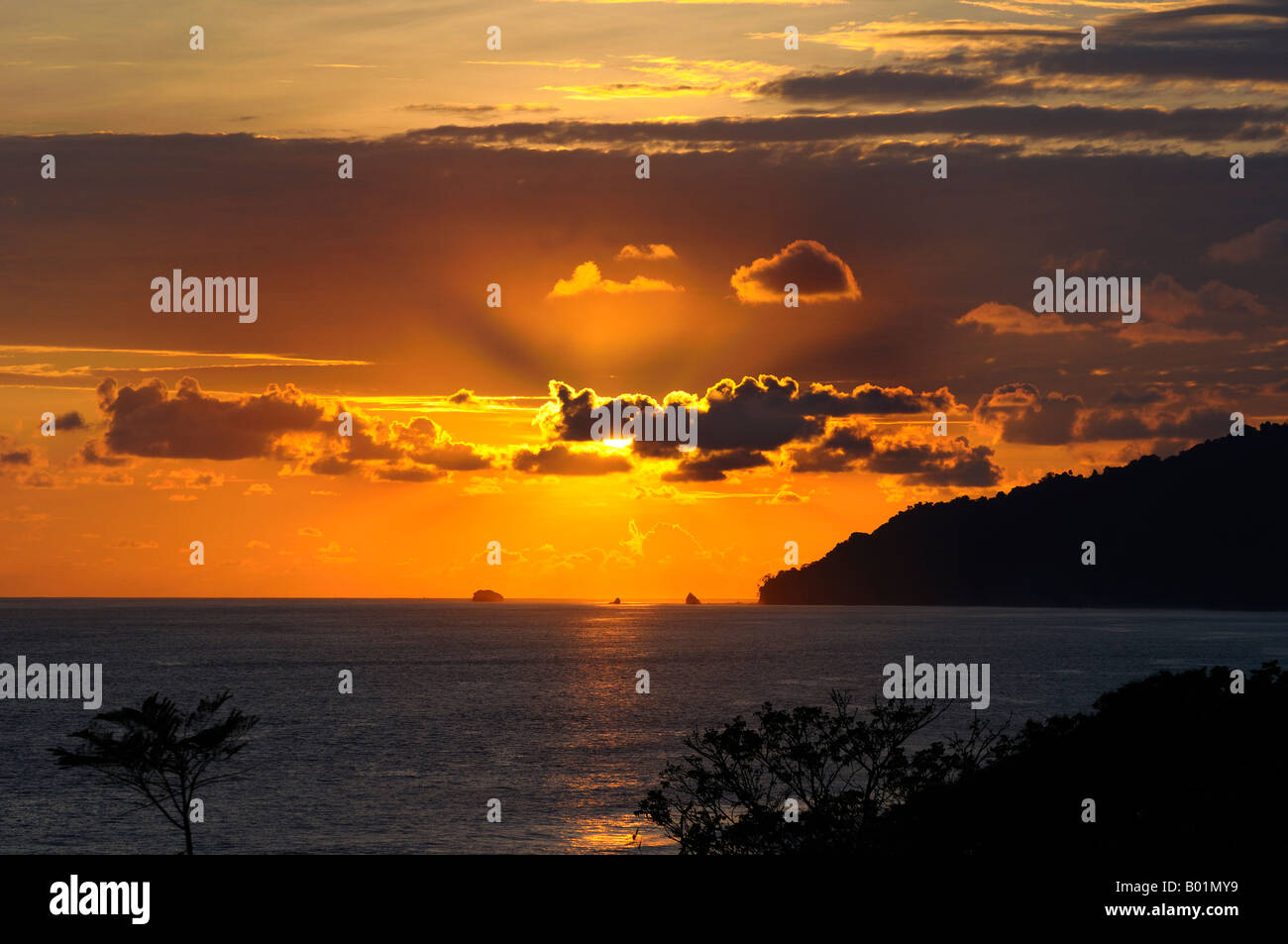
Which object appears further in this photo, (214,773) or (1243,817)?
(214,773)

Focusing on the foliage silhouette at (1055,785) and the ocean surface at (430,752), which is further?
the ocean surface at (430,752)

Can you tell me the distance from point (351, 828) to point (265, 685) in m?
99.5

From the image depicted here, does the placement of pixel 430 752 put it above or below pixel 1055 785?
below

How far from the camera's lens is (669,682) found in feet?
576

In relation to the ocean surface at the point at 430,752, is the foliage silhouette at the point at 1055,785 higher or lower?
higher

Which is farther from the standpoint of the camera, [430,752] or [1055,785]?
[430,752]

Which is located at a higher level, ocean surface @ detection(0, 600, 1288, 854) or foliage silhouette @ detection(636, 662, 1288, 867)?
foliage silhouette @ detection(636, 662, 1288, 867)

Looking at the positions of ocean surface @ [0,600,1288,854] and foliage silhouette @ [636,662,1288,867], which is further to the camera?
ocean surface @ [0,600,1288,854]
